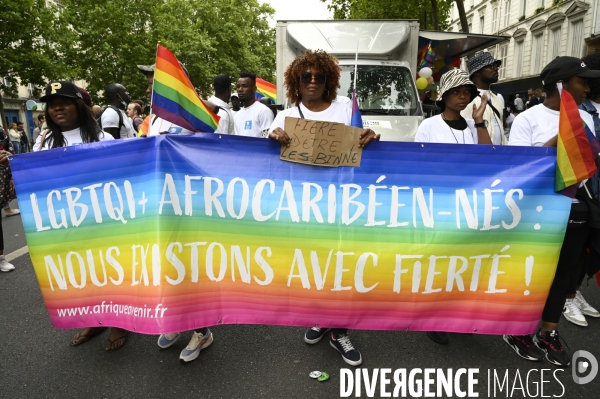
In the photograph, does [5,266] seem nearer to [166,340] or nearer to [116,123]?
[116,123]

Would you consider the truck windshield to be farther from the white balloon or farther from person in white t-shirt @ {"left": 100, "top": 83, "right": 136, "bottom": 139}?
person in white t-shirt @ {"left": 100, "top": 83, "right": 136, "bottom": 139}

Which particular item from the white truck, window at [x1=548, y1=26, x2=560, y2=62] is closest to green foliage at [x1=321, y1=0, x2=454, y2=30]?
window at [x1=548, y1=26, x2=560, y2=62]

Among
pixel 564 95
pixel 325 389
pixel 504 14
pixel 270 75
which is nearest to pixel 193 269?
pixel 325 389

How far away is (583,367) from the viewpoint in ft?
9.55

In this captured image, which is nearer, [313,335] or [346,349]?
[346,349]

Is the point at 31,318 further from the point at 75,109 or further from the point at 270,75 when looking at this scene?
the point at 270,75

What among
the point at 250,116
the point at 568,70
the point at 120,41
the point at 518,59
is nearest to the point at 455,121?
the point at 568,70

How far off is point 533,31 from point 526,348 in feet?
89.9

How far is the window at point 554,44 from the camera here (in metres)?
23.4

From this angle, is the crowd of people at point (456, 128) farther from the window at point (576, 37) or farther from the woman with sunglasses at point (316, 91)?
the window at point (576, 37)

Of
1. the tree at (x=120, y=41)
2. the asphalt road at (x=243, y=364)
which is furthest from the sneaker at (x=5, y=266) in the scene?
the tree at (x=120, y=41)

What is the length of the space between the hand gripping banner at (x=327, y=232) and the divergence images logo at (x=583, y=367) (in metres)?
0.44

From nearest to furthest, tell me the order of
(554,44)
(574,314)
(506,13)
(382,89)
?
(574,314) → (382,89) → (554,44) → (506,13)

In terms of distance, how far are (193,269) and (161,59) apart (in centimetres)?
128
